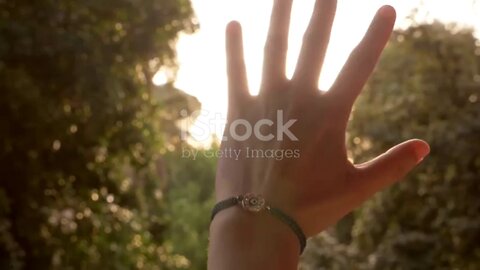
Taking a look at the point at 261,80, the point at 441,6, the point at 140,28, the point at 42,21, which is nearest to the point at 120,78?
the point at 140,28

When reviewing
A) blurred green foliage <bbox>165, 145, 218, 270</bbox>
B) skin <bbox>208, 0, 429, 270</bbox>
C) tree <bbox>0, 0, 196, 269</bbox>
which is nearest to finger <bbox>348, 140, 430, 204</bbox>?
skin <bbox>208, 0, 429, 270</bbox>

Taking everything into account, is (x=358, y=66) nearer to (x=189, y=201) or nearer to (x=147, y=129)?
(x=147, y=129)

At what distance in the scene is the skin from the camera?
49 cm

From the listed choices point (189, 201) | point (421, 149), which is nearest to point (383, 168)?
point (421, 149)

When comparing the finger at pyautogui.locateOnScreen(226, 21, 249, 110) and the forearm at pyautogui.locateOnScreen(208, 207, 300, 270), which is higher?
the finger at pyautogui.locateOnScreen(226, 21, 249, 110)

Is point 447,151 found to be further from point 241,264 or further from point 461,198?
point 241,264

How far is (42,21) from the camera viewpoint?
190 centimetres

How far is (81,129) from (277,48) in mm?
1631

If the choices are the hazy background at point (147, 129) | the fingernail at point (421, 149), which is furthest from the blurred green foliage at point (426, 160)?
the fingernail at point (421, 149)

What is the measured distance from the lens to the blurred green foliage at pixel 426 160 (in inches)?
76.4

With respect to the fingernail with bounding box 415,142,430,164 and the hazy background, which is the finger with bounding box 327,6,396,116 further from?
the hazy background

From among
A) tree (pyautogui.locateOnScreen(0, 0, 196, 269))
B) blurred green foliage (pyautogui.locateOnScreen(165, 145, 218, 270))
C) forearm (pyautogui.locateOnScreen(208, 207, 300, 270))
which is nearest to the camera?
forearm (pyautogui.locateOnScreen(208, 207, 300, 270))

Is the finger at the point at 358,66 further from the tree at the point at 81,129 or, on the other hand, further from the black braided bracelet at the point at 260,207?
the tree at the point at 81,129

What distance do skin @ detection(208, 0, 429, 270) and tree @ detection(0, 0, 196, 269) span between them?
56.2 inches
